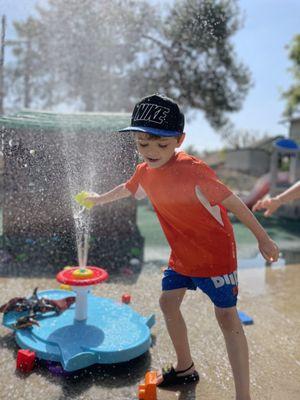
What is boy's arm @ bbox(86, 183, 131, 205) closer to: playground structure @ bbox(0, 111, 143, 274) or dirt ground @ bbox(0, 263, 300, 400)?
playground structure @ bbox(0, 111, 143, 274)

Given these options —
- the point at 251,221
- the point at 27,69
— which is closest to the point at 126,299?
the point at 251,221

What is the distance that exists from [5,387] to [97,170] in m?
2.61

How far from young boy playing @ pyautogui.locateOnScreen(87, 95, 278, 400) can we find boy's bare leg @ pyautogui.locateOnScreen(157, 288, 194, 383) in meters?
0.14

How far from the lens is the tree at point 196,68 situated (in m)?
13.1

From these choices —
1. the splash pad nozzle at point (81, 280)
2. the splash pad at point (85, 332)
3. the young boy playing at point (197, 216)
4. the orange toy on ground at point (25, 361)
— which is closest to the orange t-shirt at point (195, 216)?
the young boy playing at point (197, 216)

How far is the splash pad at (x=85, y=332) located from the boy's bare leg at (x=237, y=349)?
2.59 feet

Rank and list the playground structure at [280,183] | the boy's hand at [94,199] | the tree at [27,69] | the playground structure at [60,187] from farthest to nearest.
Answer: the tree at [27,69] → the playground structure at [280,183] → the playground structure at [60,187] → the boy's hand at [94,199]

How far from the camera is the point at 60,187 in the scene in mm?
3570

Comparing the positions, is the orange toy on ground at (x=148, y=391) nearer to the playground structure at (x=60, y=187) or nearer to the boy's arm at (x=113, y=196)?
the boy's arm at (x=113, y=196)

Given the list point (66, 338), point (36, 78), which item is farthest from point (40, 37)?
point (66, 338)

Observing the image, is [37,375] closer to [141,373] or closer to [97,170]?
[141,373]

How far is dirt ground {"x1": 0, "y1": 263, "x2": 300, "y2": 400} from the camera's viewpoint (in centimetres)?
242

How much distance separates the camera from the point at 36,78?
54.4 ft

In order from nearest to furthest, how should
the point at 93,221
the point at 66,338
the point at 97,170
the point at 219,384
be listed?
1. the point at 219,384
2. the point at 66,338
3. the point at 97,170
4. the point at 93,221
